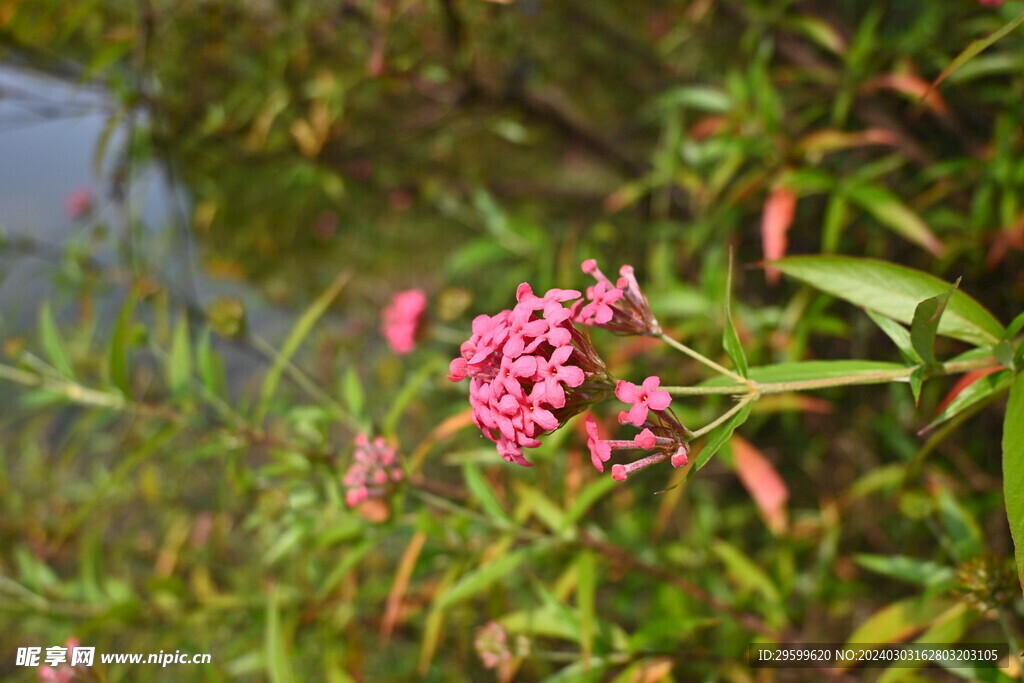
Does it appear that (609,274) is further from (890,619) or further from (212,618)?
(212,618)

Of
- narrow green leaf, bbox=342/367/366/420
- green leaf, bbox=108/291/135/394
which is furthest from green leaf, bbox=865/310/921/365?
green leaf, bbox=108/291/135/394

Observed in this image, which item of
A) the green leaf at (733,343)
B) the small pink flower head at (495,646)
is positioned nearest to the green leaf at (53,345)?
the small pink flower head at (495,646)

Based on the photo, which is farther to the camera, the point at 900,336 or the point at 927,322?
the point at 900,336

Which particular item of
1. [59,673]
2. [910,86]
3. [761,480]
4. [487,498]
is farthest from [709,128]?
[59,673]

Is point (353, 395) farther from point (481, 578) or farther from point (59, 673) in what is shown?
point (59, 673)

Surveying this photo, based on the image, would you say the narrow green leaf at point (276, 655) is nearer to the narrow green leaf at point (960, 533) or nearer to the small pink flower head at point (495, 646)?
the small pink flower head at point (495, 646)

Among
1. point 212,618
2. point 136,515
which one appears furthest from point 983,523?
point 136,515

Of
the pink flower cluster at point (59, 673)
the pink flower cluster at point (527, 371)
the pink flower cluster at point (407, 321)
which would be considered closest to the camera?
the pink flower cluster at point (527, 371)
